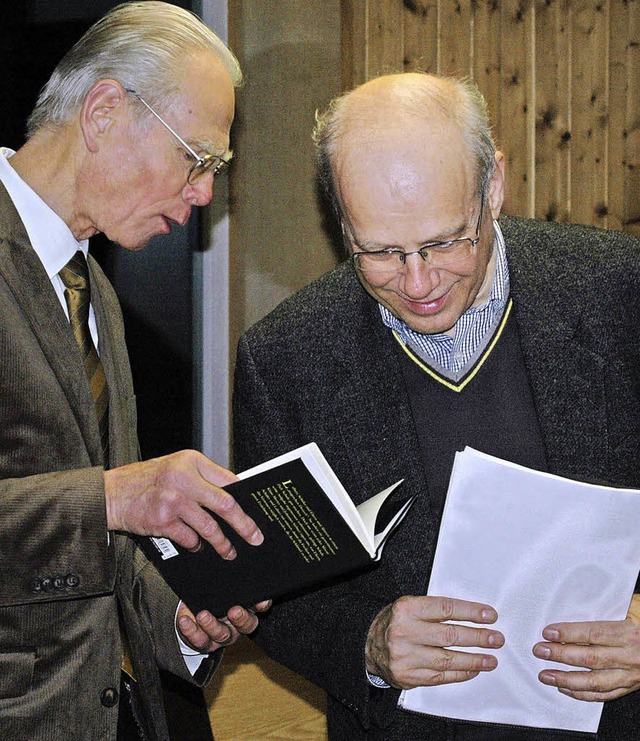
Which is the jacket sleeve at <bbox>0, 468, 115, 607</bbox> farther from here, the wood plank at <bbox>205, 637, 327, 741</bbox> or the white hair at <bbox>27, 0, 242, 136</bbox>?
the wood plank at <bbox>205, 637, 327, 741</bbox>

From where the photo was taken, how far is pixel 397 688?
181 cm

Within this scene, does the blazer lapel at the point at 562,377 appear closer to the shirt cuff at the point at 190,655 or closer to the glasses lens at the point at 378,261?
the glasses lens at the point at 378,261

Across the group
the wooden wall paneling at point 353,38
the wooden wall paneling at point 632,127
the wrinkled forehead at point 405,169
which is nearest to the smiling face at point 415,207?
the wrinkled forehead at point 405,169

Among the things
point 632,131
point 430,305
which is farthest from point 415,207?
point 632,131

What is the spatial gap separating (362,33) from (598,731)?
2955 millimetres

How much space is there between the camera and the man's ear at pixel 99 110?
Result: 210 cm

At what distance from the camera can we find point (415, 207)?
1815 millimetres

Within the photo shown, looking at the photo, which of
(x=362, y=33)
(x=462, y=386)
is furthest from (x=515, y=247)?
(x=362, y=33)

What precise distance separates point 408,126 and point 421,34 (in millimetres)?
2417

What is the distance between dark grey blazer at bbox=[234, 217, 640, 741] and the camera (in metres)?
1.87

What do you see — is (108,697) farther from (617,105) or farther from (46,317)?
(617,105)

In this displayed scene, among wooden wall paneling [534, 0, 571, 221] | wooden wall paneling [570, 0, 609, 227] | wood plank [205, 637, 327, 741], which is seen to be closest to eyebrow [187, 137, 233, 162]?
wood plank [205, 637, 327, 741]

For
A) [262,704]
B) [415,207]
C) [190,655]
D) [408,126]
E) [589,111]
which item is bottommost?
[262,704]

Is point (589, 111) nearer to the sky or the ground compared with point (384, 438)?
nearer to the sky
